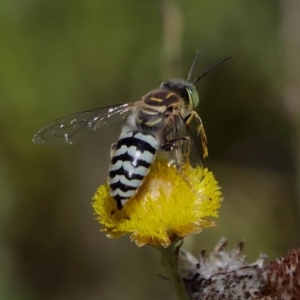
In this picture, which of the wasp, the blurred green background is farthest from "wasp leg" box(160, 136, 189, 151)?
the blurred green background

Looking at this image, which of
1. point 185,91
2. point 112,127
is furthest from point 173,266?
point 112,127

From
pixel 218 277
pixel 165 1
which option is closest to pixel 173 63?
pixel 165 1

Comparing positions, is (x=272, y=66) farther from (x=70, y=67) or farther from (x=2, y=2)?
(x=2, y=2)

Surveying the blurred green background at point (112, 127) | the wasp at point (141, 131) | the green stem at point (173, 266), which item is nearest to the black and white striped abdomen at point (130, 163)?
the wasp at point (141, 131)

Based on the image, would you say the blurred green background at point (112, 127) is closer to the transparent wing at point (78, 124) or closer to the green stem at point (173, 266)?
the transparent wing at point (78, 124)

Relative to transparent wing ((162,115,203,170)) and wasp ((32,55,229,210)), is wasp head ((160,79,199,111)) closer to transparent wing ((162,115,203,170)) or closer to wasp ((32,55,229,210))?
wasp ((32,55,229,210))

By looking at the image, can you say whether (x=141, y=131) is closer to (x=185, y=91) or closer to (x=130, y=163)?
(x=130, y=163)
